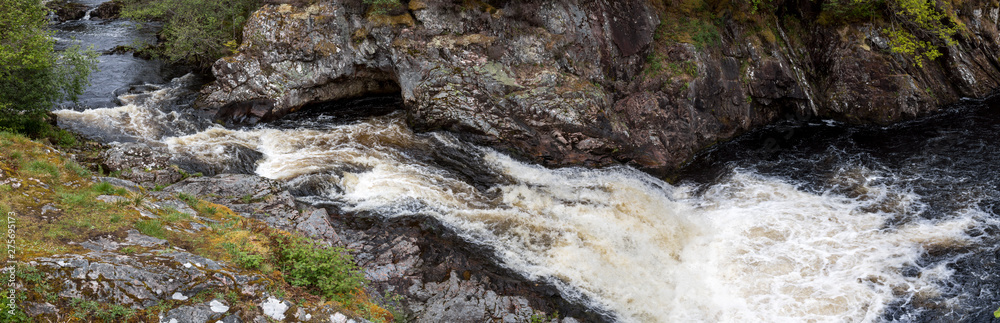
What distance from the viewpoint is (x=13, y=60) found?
1255 centimetres

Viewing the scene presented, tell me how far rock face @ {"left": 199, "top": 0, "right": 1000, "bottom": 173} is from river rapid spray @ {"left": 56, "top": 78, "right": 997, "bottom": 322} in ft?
3.68

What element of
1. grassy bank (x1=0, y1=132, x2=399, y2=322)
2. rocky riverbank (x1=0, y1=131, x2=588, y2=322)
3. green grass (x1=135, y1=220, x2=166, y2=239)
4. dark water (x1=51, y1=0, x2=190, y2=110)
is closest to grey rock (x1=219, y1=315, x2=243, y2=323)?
rocky riverbank (x1=0, y1=131, x2=588, y2=322)

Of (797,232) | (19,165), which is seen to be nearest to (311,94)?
(19,165)

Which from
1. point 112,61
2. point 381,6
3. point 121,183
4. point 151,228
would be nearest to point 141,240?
point 151,228

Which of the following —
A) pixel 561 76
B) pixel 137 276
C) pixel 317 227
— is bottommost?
pixel 317 227

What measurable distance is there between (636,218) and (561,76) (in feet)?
18.7

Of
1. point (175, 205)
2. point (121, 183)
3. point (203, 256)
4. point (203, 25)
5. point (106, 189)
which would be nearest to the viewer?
point (203, 256)

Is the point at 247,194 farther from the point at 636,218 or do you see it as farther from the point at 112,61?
the point at 112,61

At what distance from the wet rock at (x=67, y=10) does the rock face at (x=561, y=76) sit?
18.4m

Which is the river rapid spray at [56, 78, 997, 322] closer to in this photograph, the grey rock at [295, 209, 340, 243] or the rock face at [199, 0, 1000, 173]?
the rock face at [199, 0, 1000, 173]

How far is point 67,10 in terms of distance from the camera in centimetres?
2920

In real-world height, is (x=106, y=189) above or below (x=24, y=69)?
below

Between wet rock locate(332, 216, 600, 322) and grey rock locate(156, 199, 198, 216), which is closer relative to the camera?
grey rock locate(156, 199, 198, 216)

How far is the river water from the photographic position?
1066 cm
